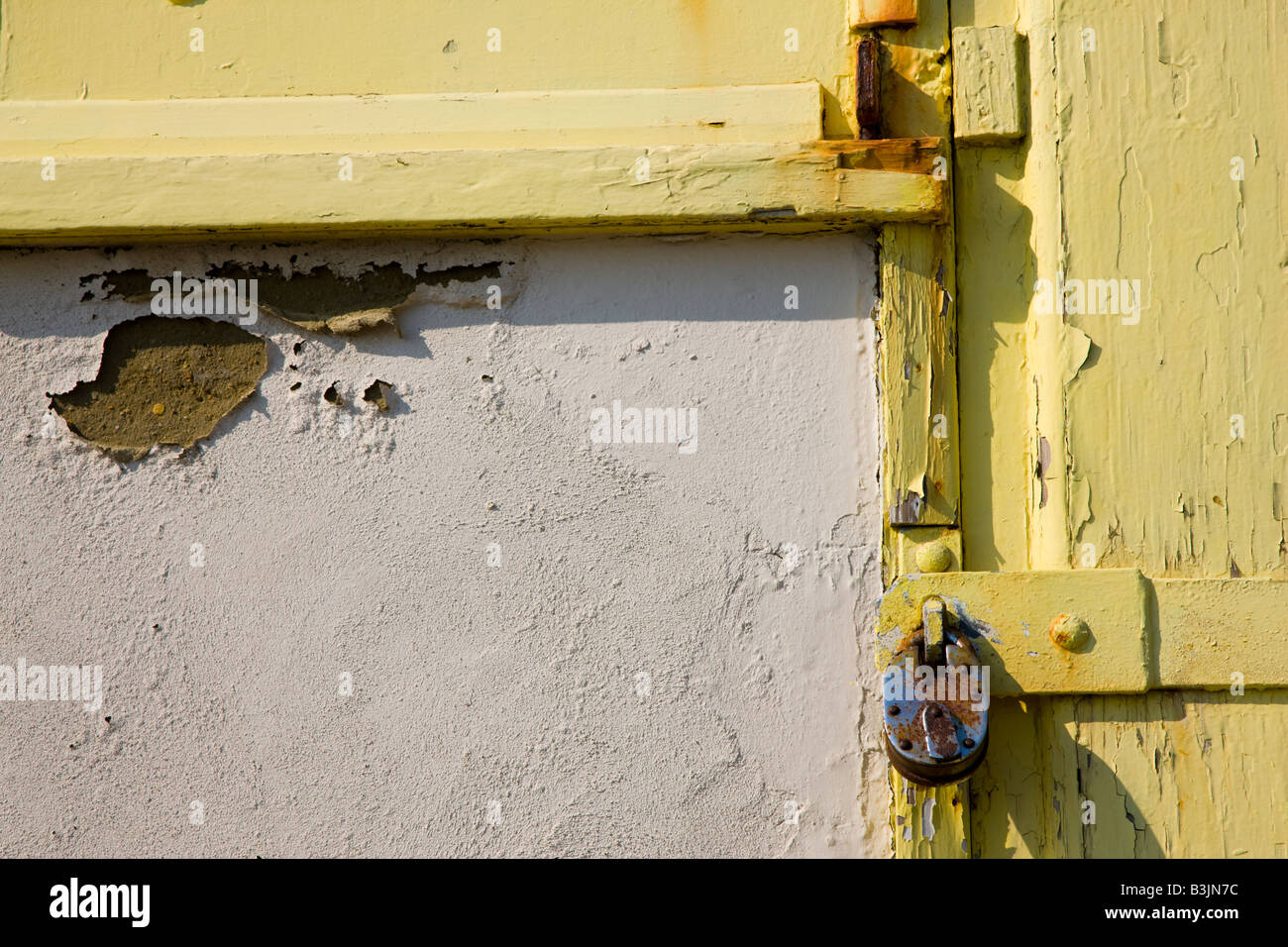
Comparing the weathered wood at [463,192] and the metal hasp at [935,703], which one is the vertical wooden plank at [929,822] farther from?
the weathered wood at [463,192]

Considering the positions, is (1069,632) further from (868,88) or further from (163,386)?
(163,386)

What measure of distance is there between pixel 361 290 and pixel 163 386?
384 millimetres

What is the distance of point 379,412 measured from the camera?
5.17 ft

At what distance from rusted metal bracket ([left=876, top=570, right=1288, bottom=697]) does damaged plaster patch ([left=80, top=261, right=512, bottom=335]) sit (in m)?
0.90

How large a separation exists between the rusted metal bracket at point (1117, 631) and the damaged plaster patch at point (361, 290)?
90 cm

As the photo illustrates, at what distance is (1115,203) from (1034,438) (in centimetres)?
41

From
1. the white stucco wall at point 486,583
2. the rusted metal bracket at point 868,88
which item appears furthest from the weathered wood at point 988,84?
the white stucco wall at point 486,583

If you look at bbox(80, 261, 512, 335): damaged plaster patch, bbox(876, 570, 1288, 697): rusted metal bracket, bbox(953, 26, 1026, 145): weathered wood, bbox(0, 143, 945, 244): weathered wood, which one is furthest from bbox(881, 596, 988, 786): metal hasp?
bbox(80, 261, 512, 335): damaged plaster patch

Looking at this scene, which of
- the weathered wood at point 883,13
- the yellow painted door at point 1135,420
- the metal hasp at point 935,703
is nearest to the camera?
the metal hasp at point 935,703

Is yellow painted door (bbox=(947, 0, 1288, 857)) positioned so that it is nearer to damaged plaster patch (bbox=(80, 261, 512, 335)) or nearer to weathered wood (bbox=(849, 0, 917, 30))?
weathered wood (bbox=(849, 0, 917, 30))

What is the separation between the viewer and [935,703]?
132 cm

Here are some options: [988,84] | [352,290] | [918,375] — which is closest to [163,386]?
[352,290]

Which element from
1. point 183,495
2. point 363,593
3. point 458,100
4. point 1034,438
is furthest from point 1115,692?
point 183,495

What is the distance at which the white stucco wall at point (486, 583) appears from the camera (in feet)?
4.97
